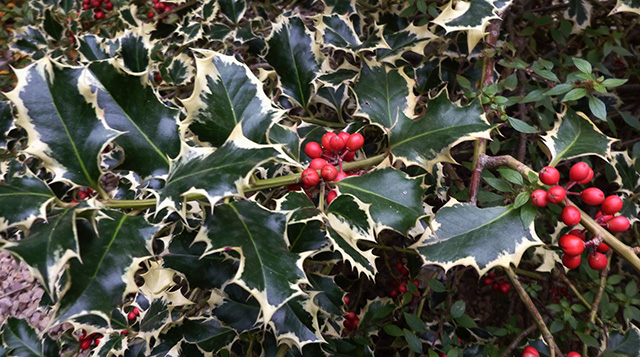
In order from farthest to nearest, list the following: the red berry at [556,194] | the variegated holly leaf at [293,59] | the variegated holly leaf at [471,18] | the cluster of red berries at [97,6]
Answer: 1. the cluster of red berries at [97,6]
2. the variegated holly leaf at [293,59]
3. the variegated holly leaf at [471,18]
4. the red berry at [556,194]

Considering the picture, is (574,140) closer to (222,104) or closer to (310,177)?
(310,177)

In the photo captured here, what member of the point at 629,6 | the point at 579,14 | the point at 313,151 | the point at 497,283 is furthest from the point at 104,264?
the point at 579,14

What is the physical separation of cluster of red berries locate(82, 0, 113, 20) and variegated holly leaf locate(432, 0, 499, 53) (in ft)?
7.94

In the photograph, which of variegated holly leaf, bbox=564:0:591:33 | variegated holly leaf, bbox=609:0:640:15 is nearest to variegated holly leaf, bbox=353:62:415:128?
variegated holly leaf, bbox=609:0:640:15

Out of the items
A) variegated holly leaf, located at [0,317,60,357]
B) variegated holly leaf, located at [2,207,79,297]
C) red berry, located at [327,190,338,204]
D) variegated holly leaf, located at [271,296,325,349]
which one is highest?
variegated holly leaf, located at [2,207,79,297]

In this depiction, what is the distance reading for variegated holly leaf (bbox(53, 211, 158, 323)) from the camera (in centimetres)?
67

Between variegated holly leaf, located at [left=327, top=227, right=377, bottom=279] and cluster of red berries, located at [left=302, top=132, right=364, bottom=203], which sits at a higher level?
cluster of red berries, located at [left=302, top=132, right=364, bottom=203]

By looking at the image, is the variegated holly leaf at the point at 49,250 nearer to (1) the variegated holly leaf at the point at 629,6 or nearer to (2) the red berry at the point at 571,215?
(2) the red berry at the point at 571,215

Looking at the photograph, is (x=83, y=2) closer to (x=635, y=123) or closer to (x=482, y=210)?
(x=482, y=210)

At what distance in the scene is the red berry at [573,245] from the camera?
2.86 feet

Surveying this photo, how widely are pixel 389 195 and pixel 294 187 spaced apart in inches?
8.7

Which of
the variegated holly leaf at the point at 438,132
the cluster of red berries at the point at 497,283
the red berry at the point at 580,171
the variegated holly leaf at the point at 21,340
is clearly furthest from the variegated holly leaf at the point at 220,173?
the cluster of red berries at the point at 497,283

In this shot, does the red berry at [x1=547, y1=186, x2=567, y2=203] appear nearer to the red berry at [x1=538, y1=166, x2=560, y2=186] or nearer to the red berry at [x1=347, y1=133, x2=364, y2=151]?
the red berry at [x1=538, y1=166, x2=560, y2=186]

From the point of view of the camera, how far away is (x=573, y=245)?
87cm
